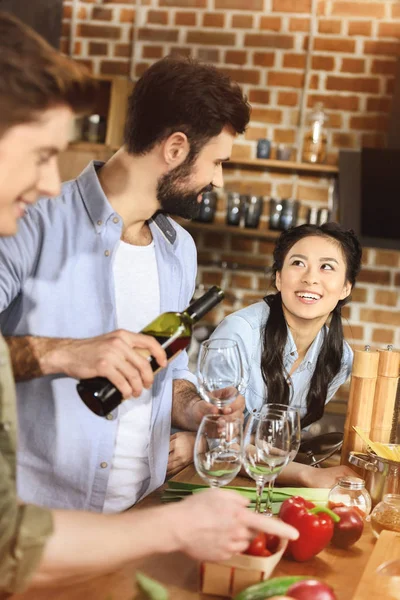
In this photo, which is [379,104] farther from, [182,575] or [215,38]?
[182,575]

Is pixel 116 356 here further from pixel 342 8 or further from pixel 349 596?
pixel 342 8

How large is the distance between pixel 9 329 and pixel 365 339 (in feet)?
9.20

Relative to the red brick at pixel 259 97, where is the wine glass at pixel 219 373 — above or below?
below

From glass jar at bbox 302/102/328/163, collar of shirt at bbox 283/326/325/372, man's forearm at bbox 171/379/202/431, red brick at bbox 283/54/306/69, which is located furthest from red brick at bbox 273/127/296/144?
man's forearm at bbox 171/379/202/431

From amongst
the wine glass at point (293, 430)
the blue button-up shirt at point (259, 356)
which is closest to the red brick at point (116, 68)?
the blue button-up shirt at point (259, 356)

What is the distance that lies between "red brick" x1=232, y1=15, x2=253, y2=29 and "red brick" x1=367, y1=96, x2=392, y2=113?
2.55 feet

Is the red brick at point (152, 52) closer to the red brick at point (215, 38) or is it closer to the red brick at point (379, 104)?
the red brick at point (215, 38)

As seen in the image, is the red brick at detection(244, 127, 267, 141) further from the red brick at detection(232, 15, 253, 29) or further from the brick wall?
the red brick at detection(232, 15, 253, 29)

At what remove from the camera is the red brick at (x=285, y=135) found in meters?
4.17

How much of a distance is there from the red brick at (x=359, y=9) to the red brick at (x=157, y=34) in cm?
89

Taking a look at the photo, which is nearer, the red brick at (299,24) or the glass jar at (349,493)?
the glass jar at (349,493)

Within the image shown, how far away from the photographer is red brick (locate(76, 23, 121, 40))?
4297mm

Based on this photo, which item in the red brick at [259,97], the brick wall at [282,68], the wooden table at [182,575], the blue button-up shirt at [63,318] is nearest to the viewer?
the wooden table at [182,575]

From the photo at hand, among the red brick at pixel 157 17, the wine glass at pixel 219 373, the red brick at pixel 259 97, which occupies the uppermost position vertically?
the red brick at pixel 157 17
